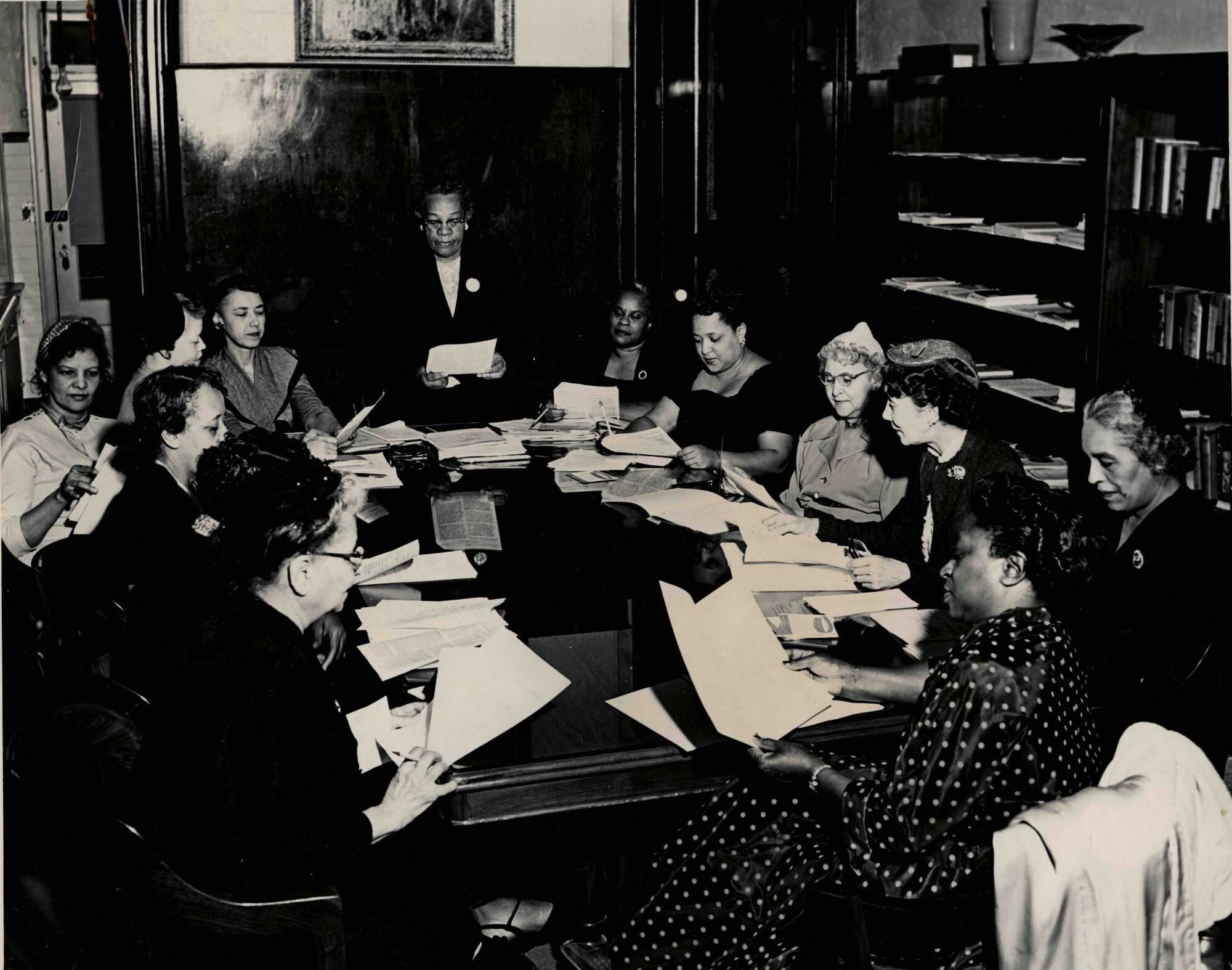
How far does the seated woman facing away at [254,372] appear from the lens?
460cm

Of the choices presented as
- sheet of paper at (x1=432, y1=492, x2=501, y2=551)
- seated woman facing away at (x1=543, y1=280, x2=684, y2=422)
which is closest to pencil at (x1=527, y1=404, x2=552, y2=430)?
seated woman facing away at (x1=543, y1=280, x2=684, y2=422)

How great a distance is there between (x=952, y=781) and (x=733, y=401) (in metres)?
2.51

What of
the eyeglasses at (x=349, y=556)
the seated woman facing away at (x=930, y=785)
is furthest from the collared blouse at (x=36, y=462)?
the seated woman facing away at (x=930, y=785)

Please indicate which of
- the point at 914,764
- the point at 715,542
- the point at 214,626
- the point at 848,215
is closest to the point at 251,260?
the point at 848,215

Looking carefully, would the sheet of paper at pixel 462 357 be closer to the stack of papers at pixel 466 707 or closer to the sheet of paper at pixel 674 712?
the stack of papers at pixel 466 707

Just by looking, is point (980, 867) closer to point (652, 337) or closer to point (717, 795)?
point (717, 795)

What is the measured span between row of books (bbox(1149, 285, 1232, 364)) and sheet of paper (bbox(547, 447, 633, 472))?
1.86 m

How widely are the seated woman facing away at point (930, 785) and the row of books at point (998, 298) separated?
296cm

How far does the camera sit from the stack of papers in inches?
85.6

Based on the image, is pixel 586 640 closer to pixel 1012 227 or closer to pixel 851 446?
pixel 851 446

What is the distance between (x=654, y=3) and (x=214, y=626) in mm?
5295

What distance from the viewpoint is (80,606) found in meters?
2.96

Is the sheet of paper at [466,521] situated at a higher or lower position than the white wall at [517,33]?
lower

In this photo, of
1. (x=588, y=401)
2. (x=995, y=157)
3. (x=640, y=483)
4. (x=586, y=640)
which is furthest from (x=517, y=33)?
(x=586, y=640)
